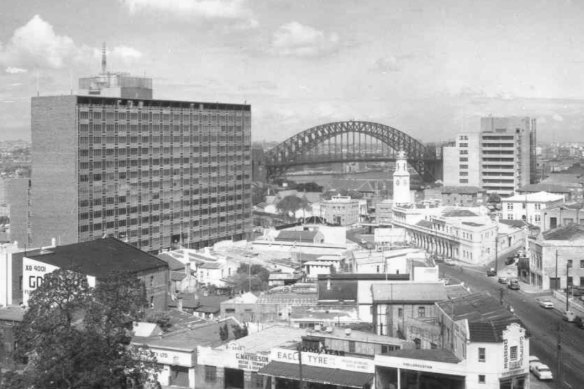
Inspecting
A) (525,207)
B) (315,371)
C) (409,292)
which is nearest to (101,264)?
(409,292)

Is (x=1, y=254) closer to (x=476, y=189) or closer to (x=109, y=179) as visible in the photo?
(x=109, y=179)

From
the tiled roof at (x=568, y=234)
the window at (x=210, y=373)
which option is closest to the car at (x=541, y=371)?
the window at (x=210, y=373)

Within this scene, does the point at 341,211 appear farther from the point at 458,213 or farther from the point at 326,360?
the point at 326,360

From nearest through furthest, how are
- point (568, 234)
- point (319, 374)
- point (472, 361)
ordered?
point (472, 361)
point (319, 374)
point (568, 234)

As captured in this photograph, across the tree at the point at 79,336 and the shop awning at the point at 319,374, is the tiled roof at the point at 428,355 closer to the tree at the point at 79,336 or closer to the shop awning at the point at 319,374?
the shop awning at the point at 319,374

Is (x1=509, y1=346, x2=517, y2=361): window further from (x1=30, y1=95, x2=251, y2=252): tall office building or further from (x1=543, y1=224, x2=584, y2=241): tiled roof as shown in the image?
(x1=30, y1=95, x2=251, y2=252): tall office building

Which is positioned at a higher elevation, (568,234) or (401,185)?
(401,185)

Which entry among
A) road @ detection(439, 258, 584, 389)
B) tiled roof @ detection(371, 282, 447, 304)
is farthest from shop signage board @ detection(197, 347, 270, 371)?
road @ detection(439, 258, 584, 389)
